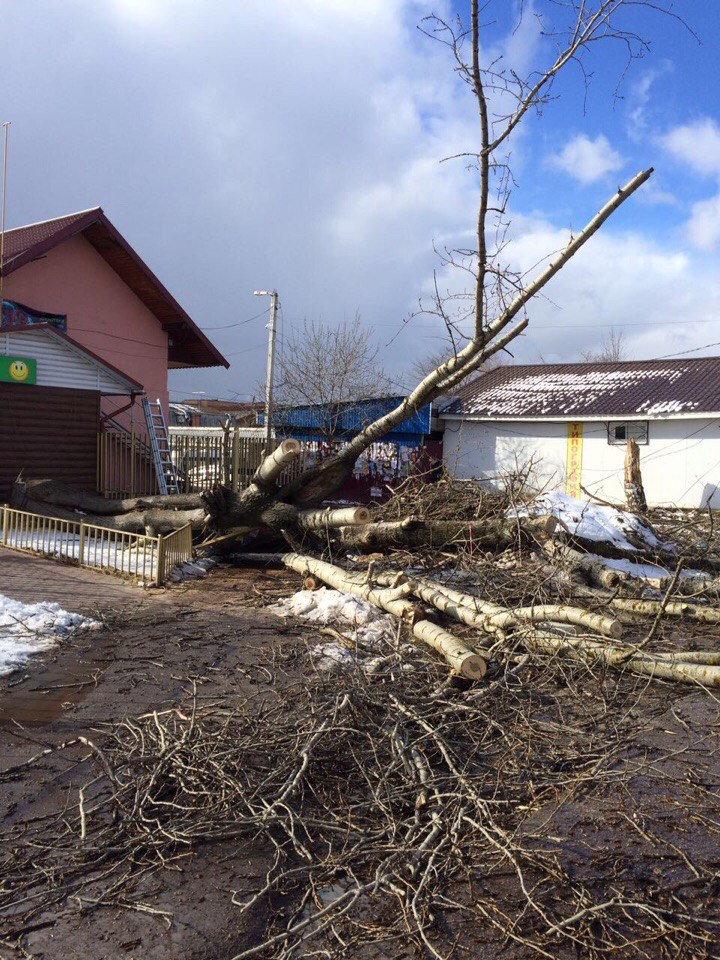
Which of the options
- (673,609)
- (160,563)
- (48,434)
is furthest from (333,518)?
(48,434)

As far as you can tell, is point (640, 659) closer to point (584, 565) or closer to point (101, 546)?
point (584, 565)

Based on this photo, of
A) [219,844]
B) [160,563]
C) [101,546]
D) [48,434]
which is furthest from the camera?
[48,434]

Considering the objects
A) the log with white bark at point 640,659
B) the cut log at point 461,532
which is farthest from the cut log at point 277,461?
the log with white bark at point 640,659

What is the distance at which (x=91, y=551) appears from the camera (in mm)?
10266

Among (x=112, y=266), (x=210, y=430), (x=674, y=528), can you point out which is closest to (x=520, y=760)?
(x=674, y=528)

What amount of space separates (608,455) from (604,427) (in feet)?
2.89

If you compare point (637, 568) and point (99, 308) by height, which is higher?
point (99, 308)

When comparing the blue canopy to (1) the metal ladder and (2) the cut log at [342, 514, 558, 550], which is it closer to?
(1) the metal ladder

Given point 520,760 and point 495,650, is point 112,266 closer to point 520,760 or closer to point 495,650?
point 495,650

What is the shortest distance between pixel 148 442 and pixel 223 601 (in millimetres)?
9176

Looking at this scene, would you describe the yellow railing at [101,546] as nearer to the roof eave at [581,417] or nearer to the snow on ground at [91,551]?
the snow on ground at [91,551]

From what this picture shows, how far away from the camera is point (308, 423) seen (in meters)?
22.0

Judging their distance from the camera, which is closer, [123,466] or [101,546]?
[101,546]

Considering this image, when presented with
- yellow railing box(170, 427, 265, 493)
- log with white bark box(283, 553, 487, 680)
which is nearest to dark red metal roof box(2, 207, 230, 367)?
yellow railing box(170, 427, 265, 493)
